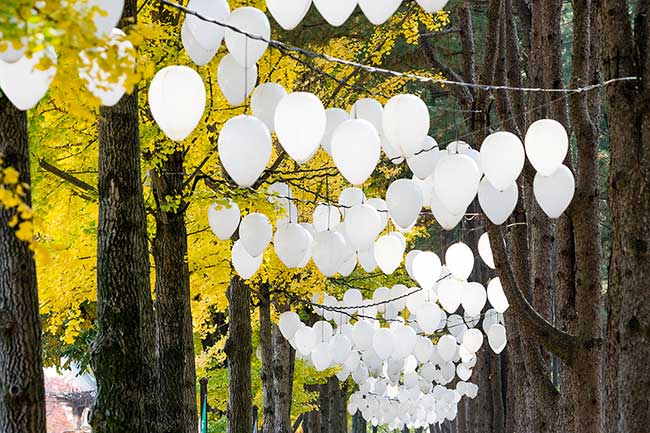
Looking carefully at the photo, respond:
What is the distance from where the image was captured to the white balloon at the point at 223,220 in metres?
9.65

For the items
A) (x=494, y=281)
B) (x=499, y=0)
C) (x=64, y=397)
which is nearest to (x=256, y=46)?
(x=499, y=0)

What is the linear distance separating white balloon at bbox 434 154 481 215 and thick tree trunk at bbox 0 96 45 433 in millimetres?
2882

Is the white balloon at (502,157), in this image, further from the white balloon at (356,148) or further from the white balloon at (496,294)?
the white balloon at (496,294)

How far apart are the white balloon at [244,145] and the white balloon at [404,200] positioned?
2277mm

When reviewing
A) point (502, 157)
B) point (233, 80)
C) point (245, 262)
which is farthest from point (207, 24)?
point (245, 262)

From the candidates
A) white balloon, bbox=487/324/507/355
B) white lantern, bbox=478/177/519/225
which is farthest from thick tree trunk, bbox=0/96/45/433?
white balloon, bbox=487/324/507/355

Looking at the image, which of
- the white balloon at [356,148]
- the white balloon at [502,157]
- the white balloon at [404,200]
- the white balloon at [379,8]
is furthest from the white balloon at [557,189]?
the white balloon at [379,8]

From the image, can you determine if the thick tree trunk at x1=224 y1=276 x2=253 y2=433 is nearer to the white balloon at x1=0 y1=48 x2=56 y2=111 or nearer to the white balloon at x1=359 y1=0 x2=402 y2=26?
the white balloon at x1=359 y1=0 x2=402 y2=26

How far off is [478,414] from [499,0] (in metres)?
14.7

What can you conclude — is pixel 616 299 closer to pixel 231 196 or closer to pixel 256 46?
pixel 256 46

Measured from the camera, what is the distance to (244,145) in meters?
5.70

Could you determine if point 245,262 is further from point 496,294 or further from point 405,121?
point 496,294

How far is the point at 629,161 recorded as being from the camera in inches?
239

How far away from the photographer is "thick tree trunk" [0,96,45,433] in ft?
23.0
